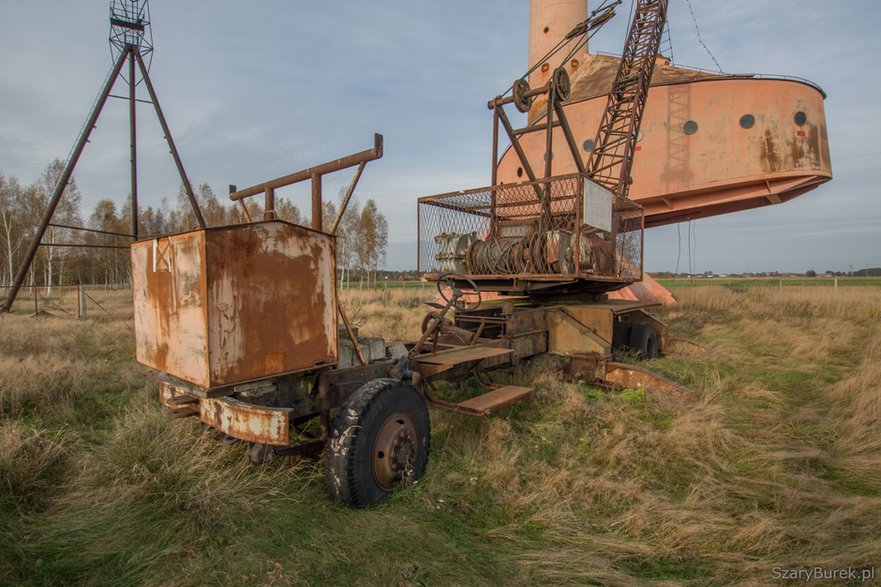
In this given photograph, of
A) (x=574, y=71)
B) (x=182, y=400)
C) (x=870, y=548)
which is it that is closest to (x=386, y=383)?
(x=182, y=400)

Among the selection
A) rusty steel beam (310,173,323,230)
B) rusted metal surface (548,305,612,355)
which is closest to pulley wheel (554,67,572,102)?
rusted metal surface (548,305,612,355)

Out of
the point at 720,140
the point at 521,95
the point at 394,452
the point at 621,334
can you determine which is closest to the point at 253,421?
the point at 394,452

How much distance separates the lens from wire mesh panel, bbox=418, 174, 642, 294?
18.2ft

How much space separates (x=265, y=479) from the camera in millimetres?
2852

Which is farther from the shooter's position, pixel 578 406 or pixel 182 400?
pixel 578 406

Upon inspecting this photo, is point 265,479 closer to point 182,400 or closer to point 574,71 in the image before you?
point 182,400

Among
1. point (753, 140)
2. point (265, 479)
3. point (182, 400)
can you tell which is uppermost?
point (753, 140)

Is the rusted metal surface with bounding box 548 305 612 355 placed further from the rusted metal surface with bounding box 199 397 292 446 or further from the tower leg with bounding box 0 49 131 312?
the tower leg with bounding box 0 49 131 312

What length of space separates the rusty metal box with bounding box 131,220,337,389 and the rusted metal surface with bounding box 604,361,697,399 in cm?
373

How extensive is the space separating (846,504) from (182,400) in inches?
167

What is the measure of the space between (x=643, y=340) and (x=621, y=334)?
343 millimetres

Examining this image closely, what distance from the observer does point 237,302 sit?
2.45 m

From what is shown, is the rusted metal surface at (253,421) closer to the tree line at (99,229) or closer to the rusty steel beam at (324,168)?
the rusty steel beam at (324,168)

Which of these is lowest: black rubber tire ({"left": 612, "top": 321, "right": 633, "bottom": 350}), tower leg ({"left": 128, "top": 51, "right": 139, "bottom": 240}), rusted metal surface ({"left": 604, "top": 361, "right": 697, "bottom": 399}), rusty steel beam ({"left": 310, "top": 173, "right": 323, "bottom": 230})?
rusted metal surface ({"left": 604, "top": 361, "right": 697, "bottom": 399})
